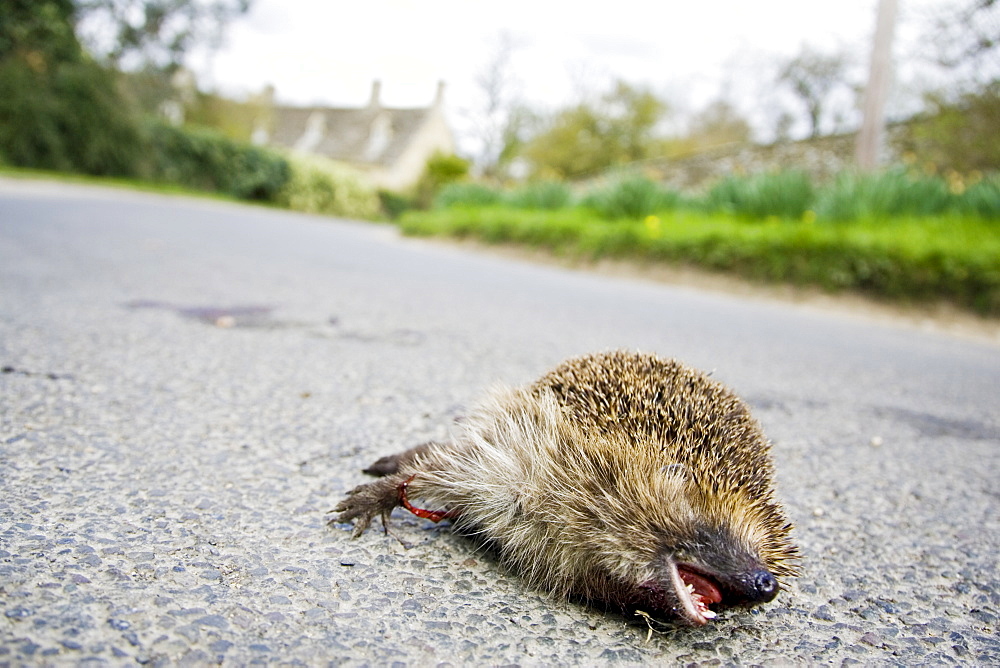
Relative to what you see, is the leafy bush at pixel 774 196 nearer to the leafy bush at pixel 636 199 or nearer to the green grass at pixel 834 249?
the green grass at pixel 834 249

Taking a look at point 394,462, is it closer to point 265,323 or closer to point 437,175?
point 265,323

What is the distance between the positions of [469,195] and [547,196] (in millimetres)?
3501

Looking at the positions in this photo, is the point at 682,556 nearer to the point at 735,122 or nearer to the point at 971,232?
the point at 971,232

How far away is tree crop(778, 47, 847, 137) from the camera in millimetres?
30984

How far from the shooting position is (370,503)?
1.76 metres

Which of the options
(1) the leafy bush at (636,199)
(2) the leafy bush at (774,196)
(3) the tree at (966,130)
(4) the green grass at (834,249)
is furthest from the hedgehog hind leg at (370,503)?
(3) the tree at (966,130)

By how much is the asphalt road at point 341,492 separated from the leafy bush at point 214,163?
28761 mm

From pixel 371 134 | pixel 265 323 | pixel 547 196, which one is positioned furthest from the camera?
pixel 371 134

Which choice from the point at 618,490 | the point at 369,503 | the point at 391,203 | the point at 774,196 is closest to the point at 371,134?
the point at 391,203

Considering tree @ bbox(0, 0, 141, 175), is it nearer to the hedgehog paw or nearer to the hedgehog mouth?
the hedgehog paw

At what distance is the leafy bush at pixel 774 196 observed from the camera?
10.6 meters

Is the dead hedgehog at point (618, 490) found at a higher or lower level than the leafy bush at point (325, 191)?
lower

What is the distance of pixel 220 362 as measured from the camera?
10.6 feet

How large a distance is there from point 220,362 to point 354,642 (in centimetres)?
222
